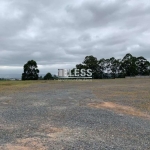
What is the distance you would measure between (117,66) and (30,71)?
26.3 meters

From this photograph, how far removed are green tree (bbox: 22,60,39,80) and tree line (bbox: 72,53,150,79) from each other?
12.1 metres

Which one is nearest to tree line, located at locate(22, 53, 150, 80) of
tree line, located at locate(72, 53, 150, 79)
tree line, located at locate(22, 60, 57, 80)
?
tree line, located at locate(72, 53, 150, 79)

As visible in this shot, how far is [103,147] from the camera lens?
3.08 m

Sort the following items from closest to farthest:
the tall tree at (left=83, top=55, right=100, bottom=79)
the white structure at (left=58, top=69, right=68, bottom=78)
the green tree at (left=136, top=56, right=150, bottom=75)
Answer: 1. the white structure at (left=58, top=69, right=68, bottom=78)
2. the tall tree at (left=83, top=55, right=100, bottom=79)
3. the green tree at (left=136, top=56, right=150, bottom=75)

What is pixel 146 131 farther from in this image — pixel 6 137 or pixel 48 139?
pixel 6 137

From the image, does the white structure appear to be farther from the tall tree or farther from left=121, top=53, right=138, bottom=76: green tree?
left=121, top=53, right=138, bottom=76: green tree

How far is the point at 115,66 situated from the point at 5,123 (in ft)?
176

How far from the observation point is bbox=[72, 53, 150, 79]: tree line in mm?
52656

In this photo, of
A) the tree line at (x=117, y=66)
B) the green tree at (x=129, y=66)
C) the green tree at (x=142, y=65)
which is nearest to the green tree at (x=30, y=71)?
the tree line at (x=117, y=66)

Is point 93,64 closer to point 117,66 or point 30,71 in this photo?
point 117,66

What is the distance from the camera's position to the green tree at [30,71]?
44.5 m

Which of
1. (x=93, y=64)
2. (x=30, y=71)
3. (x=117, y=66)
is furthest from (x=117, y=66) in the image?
(x=30, y=71)

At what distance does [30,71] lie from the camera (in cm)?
4469

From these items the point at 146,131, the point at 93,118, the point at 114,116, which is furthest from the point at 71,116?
the point at 146,131
